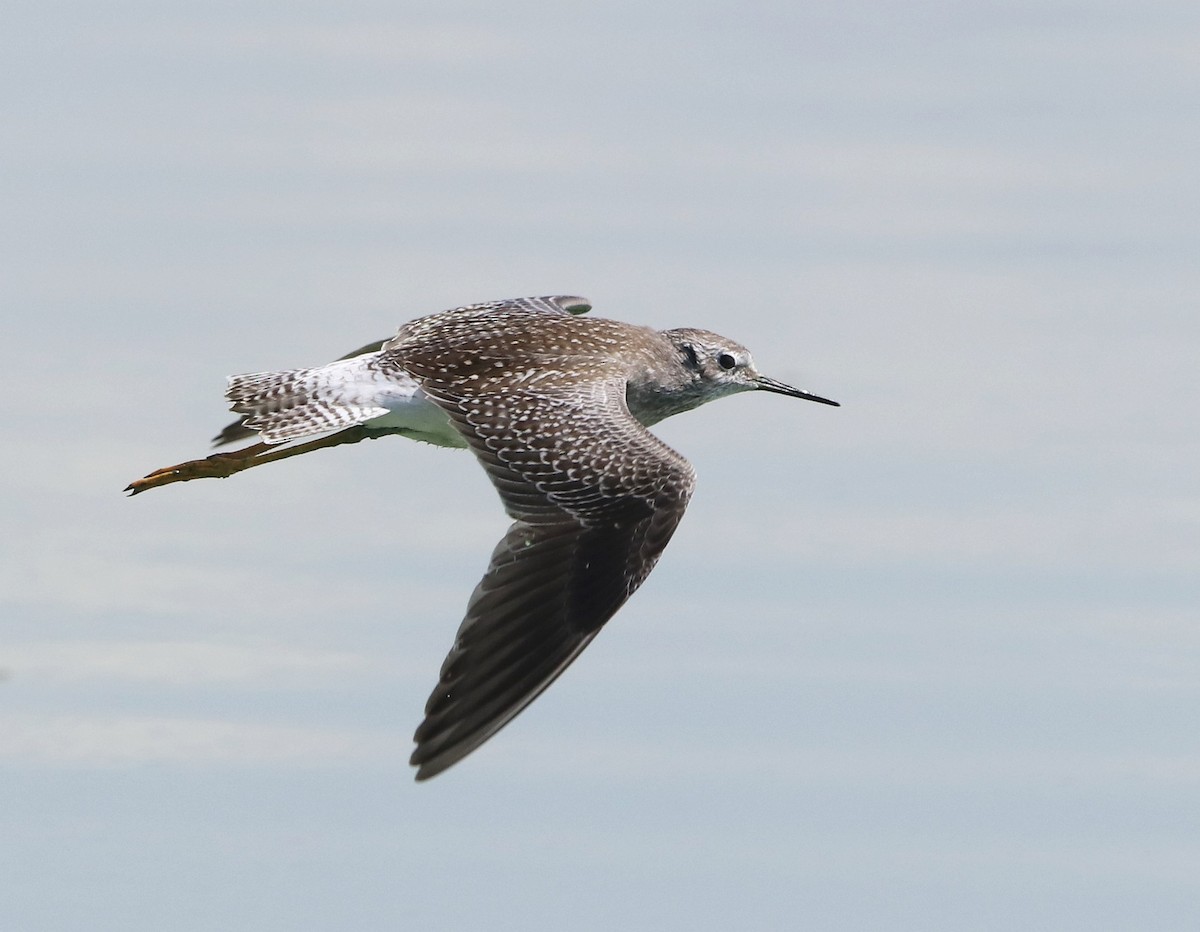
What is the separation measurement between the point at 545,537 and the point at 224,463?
174 inches

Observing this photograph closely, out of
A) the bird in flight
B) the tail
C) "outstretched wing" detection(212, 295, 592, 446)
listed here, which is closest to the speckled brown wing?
the bird in flight

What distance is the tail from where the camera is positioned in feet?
56.0

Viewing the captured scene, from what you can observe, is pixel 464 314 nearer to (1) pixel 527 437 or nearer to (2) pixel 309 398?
(2) pixel 309 398

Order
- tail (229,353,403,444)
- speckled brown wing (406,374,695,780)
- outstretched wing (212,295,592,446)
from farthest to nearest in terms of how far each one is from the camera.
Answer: outstretched wing (212,295,592,446) → tail (229,353,403,444) → speckled brown wing (406,374,695,780)

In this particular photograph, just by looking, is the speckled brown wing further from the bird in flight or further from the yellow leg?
the yellow leg

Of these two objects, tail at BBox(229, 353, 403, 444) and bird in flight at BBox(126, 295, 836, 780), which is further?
tail at BBox(229, 353, 403, 444)

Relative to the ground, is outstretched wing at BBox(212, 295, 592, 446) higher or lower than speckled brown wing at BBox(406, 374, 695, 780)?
higher

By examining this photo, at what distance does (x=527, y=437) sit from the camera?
1588cm

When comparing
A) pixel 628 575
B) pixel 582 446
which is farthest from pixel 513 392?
pixel 628 575

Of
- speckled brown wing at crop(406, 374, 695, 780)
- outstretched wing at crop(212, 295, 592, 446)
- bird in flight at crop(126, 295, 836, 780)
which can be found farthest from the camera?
outstretched wing at crop(212, 295, 592, 446)

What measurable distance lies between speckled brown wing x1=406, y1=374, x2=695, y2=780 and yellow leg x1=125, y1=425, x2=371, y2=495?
1677 mm

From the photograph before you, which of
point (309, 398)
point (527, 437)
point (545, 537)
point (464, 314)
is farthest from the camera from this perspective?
point (464, 314)

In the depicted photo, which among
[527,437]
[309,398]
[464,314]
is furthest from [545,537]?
[464,314]

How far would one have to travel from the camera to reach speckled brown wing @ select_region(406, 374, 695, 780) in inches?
546
